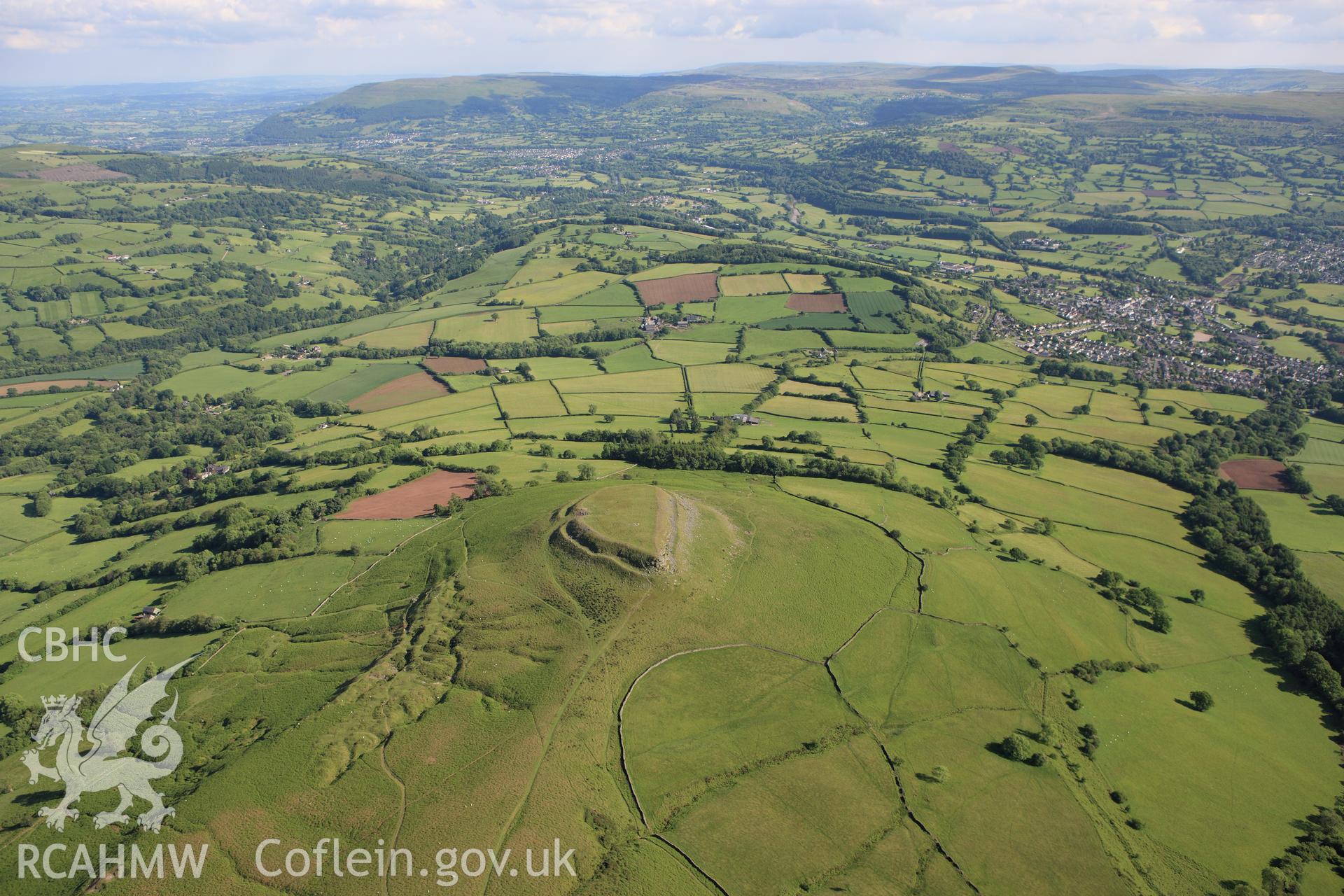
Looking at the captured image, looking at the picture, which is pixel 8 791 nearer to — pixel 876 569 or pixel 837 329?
pixel 876 569

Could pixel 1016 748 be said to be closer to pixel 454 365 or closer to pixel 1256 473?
pixel 1256 473

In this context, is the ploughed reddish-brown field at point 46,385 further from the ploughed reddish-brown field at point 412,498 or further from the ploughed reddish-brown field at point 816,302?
the ploughed reddish-brown field at point 816,302

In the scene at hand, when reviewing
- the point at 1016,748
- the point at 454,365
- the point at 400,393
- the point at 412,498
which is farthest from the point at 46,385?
the point at 1016,748

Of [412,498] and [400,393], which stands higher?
[412,498]

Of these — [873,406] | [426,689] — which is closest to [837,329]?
[873,406]

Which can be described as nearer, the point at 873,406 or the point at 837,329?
the point at 873,406

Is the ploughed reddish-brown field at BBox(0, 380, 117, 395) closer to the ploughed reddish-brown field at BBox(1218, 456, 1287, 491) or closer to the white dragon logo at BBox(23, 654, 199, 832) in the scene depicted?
the white dragon logo at BBox(23, 654, 199, 832)

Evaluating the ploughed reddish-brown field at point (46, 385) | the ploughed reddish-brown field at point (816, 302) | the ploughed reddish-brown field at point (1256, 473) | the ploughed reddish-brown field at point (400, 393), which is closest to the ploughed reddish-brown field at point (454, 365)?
the ploughed reddish-brown field at point (400, 393)

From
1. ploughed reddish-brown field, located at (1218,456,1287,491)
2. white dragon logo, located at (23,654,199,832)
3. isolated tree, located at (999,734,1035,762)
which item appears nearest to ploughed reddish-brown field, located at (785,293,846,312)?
ploughed reddish-brown field, located at (1218,456,1287,491)
